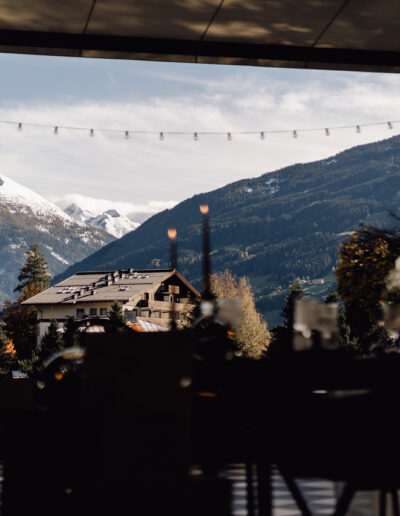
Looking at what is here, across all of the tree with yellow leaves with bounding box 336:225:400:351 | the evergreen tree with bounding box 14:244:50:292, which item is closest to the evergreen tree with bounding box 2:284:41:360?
the evergreen tree with bounding box 14:244:50:292

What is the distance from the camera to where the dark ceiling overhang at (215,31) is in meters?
4.82

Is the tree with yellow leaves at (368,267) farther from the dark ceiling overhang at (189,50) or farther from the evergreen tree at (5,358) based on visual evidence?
the evergreen tree at (5,358)

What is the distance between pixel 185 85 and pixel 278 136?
152 cm

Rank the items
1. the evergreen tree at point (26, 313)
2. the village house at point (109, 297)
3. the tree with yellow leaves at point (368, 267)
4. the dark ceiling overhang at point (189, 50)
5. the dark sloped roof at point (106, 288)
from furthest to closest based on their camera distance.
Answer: the dark sloped roof at point (106, 288) < the village house at point (109, 297) < the evergreen tree at point (26, 313) < the tree with yellow leaves at point (368, 267) < the dark ceiling overhang at point (189, 50)

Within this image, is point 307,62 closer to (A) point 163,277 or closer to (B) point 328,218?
(A) point 163,277

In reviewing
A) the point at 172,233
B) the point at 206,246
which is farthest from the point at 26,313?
the point at 206,246

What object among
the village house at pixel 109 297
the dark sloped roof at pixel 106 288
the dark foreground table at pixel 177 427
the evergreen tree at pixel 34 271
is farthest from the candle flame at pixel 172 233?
the evergreen tree at pixel 34 271

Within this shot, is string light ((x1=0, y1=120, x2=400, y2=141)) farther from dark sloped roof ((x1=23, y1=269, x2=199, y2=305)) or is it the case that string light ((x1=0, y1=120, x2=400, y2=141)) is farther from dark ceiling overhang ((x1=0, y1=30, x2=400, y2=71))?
dark sloped roof ((x1=23, y1=269, x2=199, y2=305))

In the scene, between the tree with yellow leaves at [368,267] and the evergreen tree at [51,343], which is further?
the evergreen tree at [51,343]

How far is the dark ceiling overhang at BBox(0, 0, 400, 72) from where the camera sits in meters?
4.82

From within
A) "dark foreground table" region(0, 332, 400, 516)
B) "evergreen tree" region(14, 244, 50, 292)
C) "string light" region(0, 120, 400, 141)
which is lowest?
"dark foreground table" region(0, 332, 400, 516)

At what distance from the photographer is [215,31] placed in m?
5.20

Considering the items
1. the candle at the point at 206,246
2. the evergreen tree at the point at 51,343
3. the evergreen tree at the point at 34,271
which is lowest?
the candle at the point at 206,246

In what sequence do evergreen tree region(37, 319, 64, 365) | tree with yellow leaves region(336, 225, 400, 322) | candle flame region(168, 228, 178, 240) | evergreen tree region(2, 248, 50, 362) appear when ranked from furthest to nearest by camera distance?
evergreen tree region(2, 248, 50, 362) < evergreen tree region(37, 319, 64, 365) < tree with yellow leaves region(336, 225, 400, 322) < candle flame region(168, 228, 178, 240)
